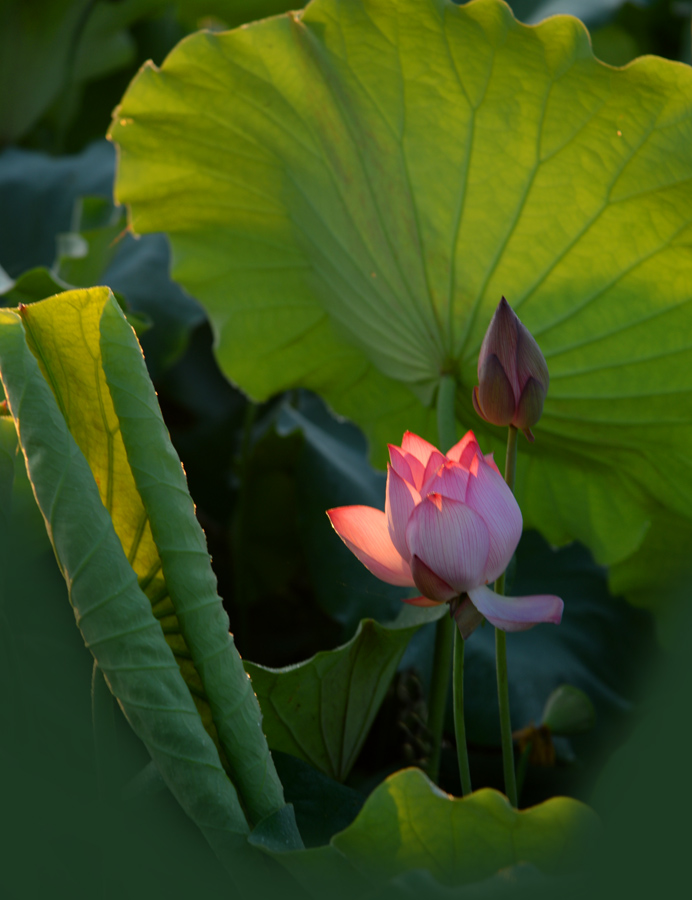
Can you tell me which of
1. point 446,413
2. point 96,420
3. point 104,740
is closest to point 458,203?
point 446,413

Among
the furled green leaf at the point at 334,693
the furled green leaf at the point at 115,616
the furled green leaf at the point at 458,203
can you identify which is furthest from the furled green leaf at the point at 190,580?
the furled green leaf at the point at 458,203

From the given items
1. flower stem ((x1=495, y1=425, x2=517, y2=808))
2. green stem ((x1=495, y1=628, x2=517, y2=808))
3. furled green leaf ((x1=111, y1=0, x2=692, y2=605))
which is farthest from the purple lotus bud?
furled green leaf ((x1=111, y1=0, x2=692, y2=605))

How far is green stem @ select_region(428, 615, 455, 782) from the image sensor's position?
636 millimetres

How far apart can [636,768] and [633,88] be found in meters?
→ 0.46

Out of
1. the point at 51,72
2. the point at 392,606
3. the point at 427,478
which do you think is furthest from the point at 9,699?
the point at 51,72

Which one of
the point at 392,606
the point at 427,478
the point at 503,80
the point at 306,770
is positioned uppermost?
the point at 503,80

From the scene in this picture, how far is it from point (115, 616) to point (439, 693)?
0.34m

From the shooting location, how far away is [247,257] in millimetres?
822

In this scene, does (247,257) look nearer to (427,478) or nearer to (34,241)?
(427,478)

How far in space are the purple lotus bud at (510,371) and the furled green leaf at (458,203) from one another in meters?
0.24

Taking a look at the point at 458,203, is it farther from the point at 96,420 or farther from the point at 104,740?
the point at 104,740

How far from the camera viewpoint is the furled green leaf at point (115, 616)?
1.26 feet

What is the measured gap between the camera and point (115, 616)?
15.1 inches

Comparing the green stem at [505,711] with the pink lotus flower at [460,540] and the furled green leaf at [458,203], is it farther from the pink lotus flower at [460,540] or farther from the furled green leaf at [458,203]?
the furled green leaf at [458,203]
